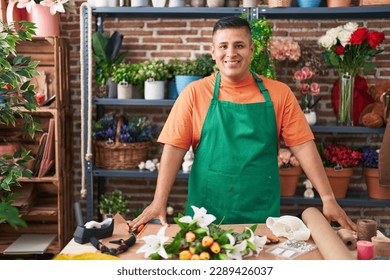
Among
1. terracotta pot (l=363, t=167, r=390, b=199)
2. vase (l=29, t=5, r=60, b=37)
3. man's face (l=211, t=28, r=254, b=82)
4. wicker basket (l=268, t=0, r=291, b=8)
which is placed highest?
wicker basket (l=268, t=0, r=291, b=8)

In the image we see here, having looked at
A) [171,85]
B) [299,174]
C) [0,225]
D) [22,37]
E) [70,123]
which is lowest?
[0,225]

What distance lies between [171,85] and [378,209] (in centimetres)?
196

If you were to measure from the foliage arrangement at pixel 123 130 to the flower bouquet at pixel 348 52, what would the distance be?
1.45m

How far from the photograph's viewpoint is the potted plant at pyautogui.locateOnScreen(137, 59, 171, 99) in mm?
3980

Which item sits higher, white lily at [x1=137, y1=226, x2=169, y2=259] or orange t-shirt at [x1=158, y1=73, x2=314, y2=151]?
orange t-shirt at [x1=158, y1=73, x2=314, y2=151]

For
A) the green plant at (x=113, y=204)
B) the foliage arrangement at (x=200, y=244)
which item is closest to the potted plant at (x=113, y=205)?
the green plant at (x=113, y=204)

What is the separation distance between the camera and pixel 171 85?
161 inches

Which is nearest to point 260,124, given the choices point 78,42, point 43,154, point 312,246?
point 312,246

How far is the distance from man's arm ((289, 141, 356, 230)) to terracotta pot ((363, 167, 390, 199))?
1660mm

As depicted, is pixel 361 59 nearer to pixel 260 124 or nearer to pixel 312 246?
pixel 260 124

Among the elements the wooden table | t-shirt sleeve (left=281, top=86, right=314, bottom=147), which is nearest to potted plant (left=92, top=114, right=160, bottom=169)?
t-shirt sleeve (left=281, top=86, right=314, bottom=147)

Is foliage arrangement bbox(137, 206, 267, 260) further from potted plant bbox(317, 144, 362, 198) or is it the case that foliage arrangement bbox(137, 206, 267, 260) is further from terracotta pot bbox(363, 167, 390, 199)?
terracotta pot bbox(363, 167, 390, 199)

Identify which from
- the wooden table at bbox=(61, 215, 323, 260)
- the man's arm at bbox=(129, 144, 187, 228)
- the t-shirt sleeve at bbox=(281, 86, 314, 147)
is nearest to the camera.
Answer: the wooden table at bbox=(61, 215, 323, 260)

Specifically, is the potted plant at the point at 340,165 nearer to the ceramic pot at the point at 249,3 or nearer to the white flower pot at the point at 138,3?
the ceramic pot at the point at 249,3
